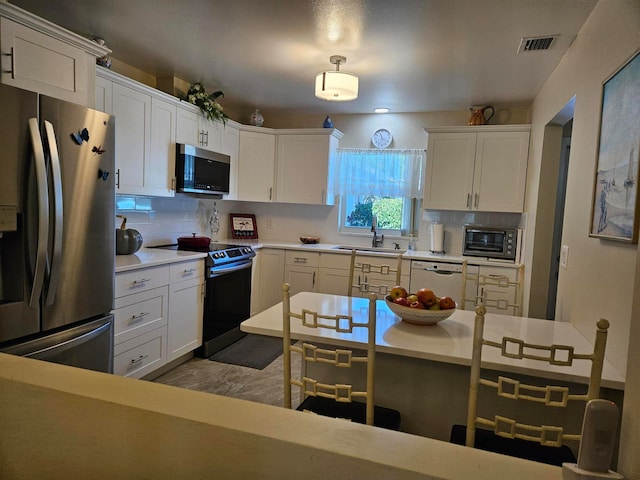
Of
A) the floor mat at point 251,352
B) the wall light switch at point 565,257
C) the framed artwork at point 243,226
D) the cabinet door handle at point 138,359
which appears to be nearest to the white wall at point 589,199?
the wall light switch at point 565,257

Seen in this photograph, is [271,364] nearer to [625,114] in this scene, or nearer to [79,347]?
[79,347]

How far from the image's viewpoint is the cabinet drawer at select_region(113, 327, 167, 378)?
8.42 feet

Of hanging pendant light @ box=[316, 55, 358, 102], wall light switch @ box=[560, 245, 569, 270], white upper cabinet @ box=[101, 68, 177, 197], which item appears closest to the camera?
wall light switch @ box=[560, 245, 569, 270]

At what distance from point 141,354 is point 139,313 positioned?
0.30m

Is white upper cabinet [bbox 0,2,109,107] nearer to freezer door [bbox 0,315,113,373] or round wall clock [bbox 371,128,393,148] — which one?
freezer door [bbox 0,315,113,373]

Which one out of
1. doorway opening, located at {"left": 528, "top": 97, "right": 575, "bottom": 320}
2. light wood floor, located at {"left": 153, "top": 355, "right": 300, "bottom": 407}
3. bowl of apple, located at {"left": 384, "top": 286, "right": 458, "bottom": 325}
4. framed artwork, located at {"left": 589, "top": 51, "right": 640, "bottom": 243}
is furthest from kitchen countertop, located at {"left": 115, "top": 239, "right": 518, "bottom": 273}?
framed artwork, located at {"left": 589, "top": 51, "right": 640, "bottom": 243}

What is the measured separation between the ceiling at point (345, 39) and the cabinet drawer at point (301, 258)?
1.63 metres

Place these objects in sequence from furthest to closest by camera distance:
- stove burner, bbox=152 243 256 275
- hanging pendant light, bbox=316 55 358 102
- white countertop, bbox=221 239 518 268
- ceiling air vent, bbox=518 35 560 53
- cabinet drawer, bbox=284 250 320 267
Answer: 1. cabinet drawer, bbox=284 250 320 267
2. white countertop, bbox=221 239 518 268
3. stove burner, bbox=152 243 256 275
4. hanging pendant light, bbox=316 55 358 102
5. ceiling air vent, bbox=518 35 560 53

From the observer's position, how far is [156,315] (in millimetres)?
2848

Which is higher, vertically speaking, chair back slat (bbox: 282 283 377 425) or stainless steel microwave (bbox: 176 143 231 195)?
stainless steel microwave (bbox: 176 143 231 195)

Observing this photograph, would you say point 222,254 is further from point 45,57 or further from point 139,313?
point 45,57

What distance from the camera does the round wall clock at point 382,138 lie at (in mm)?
4461

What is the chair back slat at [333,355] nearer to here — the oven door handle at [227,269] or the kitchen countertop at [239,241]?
the kitchen countertop at [239,241]

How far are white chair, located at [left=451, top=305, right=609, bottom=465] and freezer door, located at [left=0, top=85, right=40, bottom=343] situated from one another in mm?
1893
